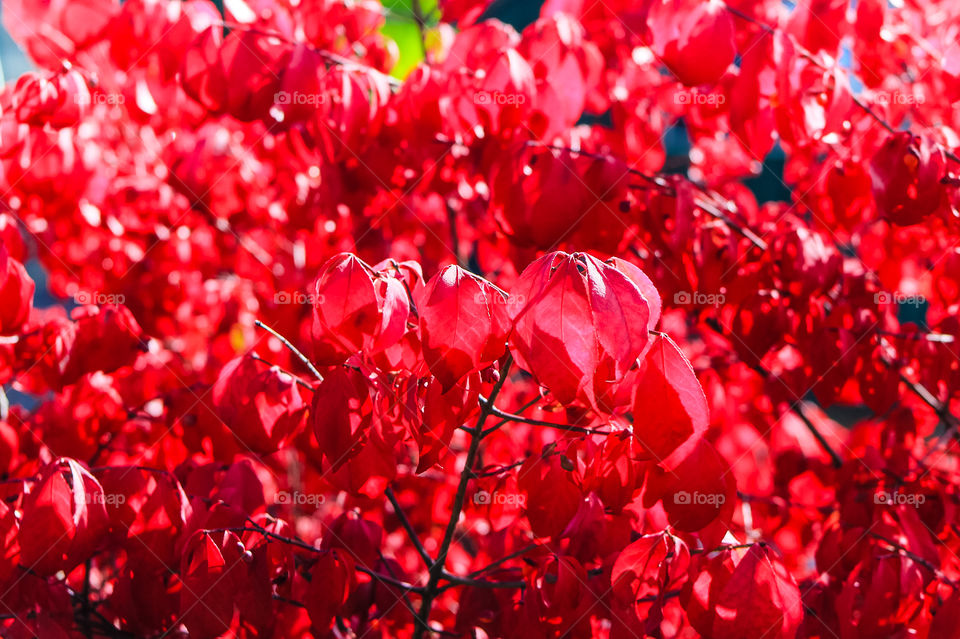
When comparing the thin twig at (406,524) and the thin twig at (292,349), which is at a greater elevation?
the thin twig at (292,349)

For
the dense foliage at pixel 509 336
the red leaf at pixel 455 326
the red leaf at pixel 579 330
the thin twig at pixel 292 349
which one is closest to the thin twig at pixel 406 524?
the dense foliage at pixel 509 336

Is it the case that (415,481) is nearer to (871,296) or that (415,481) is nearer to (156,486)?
(156,486)

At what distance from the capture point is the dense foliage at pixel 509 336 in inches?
42.6

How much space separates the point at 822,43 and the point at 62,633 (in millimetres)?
2105

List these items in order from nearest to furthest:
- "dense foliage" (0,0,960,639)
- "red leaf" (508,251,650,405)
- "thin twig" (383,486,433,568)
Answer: "red leaf" (508,251,650,405) < "dense foliage" (0,0,960,639) < "thin twig" (383,486,433,568)

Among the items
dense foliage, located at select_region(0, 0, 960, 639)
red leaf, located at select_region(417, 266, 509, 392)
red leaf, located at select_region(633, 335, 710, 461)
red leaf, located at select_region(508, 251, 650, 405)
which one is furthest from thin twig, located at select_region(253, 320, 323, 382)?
red leaf, located at select_region(633, 335, 710, 461)

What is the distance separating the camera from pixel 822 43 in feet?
5.79

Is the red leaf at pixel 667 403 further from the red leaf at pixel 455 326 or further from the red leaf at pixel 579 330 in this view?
the red leaf at pixel 455 326

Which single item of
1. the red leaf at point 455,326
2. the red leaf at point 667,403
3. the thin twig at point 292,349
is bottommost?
the thin twig at point 292,349

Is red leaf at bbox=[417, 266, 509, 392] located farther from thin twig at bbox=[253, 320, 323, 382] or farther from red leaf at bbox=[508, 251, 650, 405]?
thin twig at bbox=[253, 320, 323, 382]

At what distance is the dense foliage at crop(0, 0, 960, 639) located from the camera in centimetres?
108

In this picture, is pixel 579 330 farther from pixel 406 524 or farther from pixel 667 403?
pixel 406 524

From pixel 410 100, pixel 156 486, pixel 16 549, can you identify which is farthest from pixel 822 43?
pixel 16 549

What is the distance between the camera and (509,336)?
1014 mm
